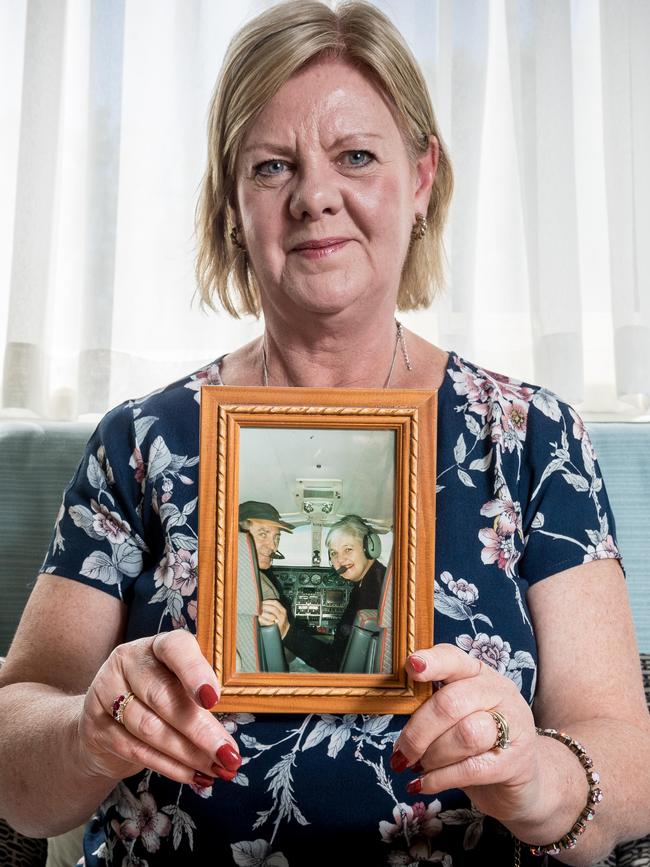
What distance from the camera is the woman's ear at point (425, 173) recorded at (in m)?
1.24

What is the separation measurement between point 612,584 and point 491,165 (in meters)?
1.20

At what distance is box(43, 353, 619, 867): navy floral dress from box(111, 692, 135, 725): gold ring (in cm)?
27

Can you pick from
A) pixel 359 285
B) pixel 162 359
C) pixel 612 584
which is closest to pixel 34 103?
pixel 162 359

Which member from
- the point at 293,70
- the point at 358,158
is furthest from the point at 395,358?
the point at 293,70

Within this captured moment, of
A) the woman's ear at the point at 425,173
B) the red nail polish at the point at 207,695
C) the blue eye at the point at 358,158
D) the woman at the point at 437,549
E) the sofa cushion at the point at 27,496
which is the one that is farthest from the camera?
the sofa cushion at the point at 27,496

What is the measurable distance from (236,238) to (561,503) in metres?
0.55

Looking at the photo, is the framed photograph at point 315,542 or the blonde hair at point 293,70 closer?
the framed photograph at point 315,542

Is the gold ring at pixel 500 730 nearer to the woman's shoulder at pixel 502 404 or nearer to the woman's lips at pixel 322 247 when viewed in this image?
the woman's shoulder at pixel 502 404

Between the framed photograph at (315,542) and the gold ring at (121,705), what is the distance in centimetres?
7

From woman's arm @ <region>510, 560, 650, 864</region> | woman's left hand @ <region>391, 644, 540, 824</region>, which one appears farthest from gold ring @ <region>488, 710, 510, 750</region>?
woman's arm @ <region>510, 560, 650, 864</region>

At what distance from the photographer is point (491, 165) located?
203 cm

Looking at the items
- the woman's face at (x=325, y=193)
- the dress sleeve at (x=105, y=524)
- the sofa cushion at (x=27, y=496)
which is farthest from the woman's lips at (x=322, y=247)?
the sofa cushion at (x=27, y=496)

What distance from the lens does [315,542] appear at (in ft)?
2.58

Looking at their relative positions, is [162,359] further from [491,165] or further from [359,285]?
[359,285]
